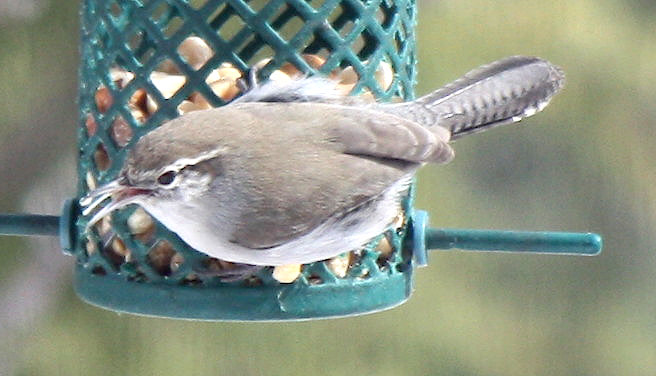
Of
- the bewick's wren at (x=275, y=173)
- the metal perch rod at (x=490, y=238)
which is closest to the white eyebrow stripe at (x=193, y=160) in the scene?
the bewick's wren at (x=275, y=173)

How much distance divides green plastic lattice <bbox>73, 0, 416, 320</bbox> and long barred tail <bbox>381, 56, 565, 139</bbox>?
0.10 m

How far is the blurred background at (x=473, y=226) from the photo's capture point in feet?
12.4

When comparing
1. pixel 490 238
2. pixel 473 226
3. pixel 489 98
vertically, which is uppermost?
pixel 489 98

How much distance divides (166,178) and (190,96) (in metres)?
0.33

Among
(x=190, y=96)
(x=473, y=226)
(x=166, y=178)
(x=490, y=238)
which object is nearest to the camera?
(x=166, y=178)

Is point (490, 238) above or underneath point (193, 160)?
underneath

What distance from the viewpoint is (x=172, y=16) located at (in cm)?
235

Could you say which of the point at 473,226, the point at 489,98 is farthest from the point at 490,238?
the point at 473,226

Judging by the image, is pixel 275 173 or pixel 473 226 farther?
pixel 473 226

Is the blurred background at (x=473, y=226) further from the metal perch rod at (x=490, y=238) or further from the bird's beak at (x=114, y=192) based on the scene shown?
the bird's beak at (x=114, y=192)

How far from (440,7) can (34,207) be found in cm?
145

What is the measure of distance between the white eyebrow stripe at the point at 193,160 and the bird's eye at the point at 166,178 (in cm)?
1

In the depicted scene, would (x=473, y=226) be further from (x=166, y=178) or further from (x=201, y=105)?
(x=166, y=178)

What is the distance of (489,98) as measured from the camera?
2.43 metres
